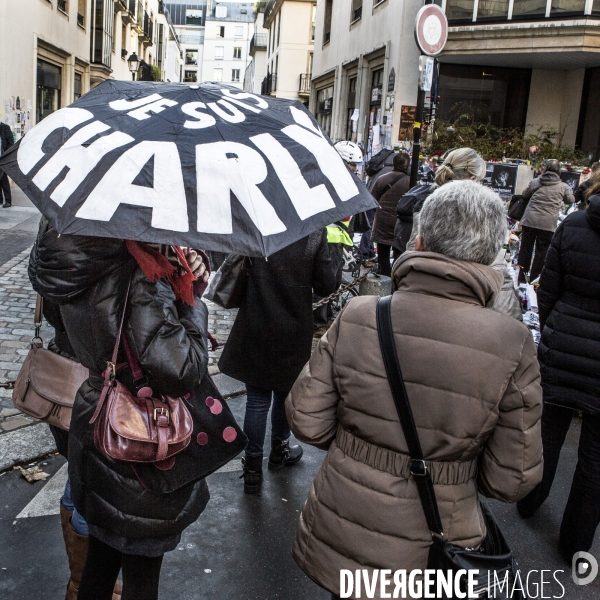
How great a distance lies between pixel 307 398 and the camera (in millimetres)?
2342

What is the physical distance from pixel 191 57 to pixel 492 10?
93.5 metres

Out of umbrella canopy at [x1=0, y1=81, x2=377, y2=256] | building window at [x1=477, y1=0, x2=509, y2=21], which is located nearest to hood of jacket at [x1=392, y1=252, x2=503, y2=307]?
umbrella canopy at [x1=0, y1=81, x2=377, y2=256]

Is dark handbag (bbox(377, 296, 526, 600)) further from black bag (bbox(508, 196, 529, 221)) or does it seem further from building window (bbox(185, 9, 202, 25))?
building window (bbox(185, 9, 202, 25))

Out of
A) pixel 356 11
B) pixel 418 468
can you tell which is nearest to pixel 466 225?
pixel 418 468

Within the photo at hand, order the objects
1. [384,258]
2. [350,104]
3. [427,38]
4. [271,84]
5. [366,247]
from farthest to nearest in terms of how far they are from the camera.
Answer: [271,84], [350,104], [366,247], [384,258], [427,38]

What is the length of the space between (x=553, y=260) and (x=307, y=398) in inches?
77.0

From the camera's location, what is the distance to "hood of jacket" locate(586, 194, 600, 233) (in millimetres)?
3407

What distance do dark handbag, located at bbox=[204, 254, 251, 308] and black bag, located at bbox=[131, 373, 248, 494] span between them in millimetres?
1520

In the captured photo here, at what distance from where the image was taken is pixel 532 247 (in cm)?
1105

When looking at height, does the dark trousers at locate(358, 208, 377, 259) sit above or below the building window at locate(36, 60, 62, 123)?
below

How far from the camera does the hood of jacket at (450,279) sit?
2.16 metres

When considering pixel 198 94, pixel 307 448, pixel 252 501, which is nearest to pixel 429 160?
pixel 307 448

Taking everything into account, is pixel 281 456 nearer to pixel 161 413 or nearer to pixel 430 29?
pixel 161 413

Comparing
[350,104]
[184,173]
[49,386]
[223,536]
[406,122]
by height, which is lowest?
[223,536]
